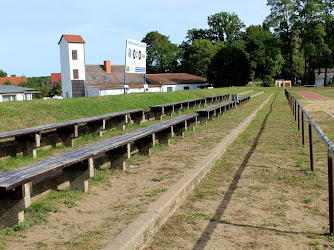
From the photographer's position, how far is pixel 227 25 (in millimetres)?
77062

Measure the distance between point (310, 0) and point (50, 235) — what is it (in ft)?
205

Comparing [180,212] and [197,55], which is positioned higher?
[197,55]

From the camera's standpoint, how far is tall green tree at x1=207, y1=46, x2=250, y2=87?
54188mm

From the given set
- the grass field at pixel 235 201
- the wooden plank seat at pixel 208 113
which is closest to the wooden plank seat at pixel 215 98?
the wooden plank seat at pixel 208 113

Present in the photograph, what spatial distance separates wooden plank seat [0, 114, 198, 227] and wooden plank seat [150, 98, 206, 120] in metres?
5.11

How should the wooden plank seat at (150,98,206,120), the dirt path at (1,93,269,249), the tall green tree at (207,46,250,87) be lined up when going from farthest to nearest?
the tall green tree at (207,46,250,87) < the wooden plank seat at (150,98,206,120) < the dirt path at (1,93,269,249)

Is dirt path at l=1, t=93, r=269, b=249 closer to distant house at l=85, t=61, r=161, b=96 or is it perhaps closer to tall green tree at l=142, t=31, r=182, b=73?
distant house at l=85, t=61, r=161, b=96

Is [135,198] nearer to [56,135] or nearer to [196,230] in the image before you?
[196,230]

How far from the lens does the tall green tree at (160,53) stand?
71.9 m

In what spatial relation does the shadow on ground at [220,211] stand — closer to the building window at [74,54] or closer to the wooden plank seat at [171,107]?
the wooden plank seat at [171,107]

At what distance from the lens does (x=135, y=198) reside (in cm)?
407

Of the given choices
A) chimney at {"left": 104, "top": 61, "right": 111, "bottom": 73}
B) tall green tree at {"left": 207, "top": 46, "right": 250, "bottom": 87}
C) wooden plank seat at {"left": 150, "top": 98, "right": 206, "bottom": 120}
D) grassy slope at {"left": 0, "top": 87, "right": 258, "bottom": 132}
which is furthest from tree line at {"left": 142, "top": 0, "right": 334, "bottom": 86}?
grassy slope at {"left": 0, "top": 87, "right": 258, "bottom": 132}

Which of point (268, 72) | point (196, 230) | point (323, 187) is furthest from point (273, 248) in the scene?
point (268, 72)

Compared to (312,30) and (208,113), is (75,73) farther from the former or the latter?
(208,113)
